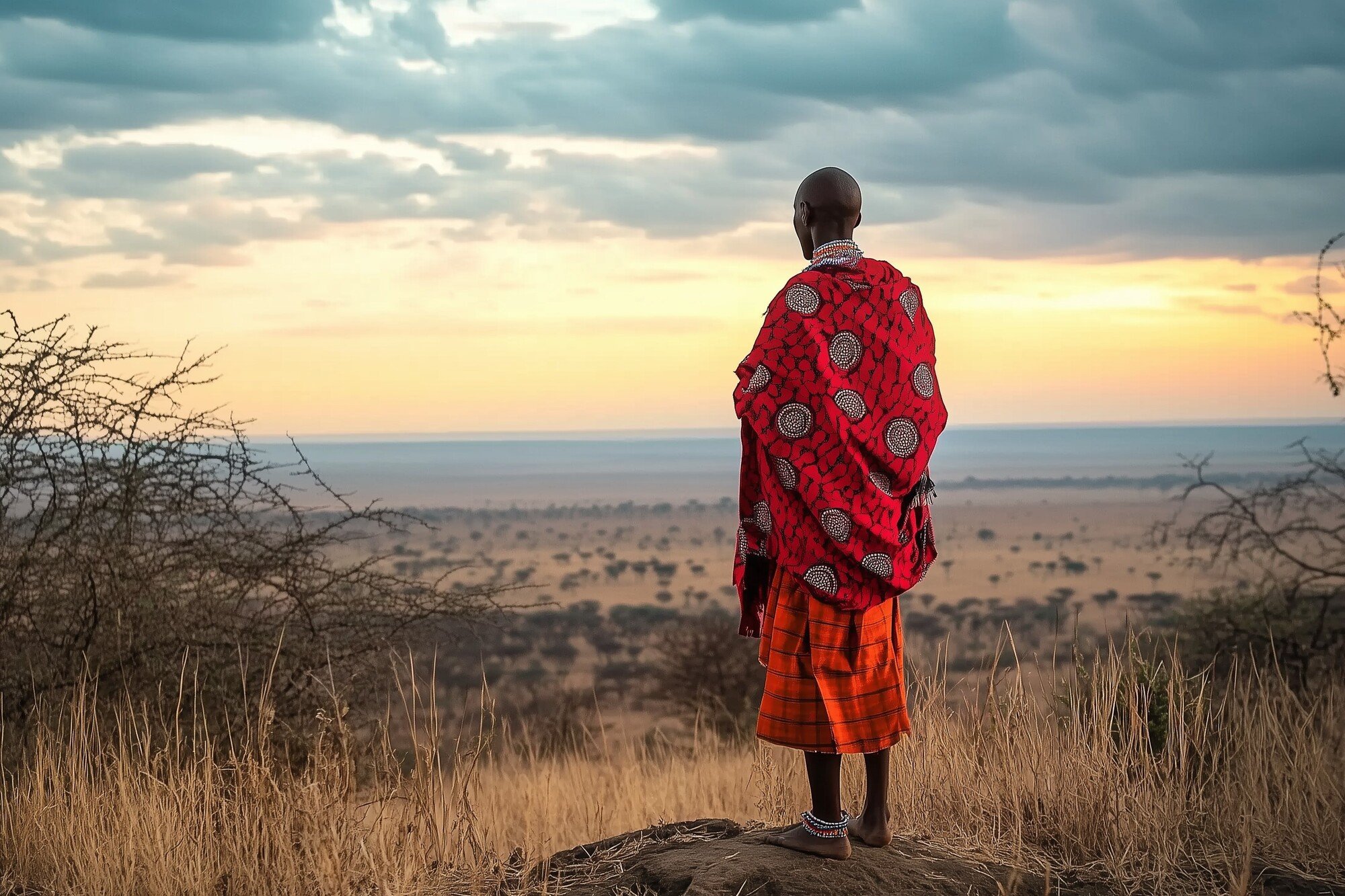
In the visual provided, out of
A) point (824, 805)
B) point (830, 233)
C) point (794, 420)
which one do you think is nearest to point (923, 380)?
point (794, 420)

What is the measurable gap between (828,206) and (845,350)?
0.58 metres

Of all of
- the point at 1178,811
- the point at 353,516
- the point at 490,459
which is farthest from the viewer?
the point at 490,459

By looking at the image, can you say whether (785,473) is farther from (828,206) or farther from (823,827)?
(823,827)

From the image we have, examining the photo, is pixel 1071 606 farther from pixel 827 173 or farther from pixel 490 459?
pixel 490 459

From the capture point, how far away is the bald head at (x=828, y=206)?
4488 mm

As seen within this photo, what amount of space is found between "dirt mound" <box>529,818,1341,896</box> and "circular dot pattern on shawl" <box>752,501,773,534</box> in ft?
4.04

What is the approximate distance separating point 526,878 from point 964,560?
52680 mm

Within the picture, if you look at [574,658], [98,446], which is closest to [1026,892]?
[98,446]

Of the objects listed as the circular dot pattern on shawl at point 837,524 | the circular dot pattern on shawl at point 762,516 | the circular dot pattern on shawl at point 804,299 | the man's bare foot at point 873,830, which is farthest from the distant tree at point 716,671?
the circular dot pattern on shawl at point 804,299

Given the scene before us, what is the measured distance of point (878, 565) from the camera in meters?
4.34

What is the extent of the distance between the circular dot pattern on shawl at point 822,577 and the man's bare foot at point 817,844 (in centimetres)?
94

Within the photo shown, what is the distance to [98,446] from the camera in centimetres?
762

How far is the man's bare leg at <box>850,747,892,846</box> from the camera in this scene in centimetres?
454

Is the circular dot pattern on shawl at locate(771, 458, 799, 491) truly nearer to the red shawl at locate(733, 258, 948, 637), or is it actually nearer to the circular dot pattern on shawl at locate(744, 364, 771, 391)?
the red shawl at locate(733, 258, 948, 637)
